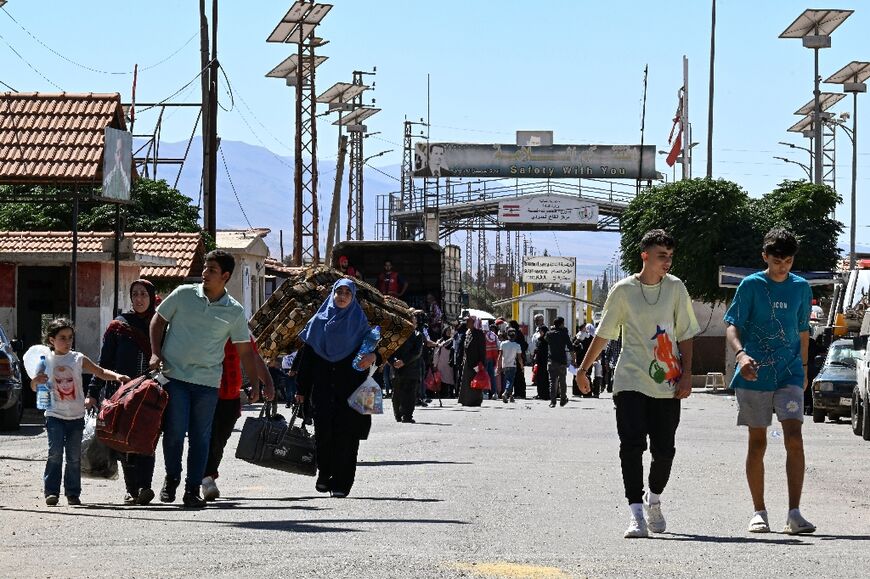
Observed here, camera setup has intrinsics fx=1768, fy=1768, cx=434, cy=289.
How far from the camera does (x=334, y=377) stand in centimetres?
1331

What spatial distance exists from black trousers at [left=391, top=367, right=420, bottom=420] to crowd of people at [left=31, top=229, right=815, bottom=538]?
11.1 m

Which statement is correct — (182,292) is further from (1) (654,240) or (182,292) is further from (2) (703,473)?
(2) (703,473)

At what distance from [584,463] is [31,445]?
6.63 m

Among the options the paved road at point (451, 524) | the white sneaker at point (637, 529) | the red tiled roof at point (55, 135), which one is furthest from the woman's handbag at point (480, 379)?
the white sneaker at point (637, 529)

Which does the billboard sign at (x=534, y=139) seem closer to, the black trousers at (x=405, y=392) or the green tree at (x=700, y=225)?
the green tree at (x=700, y=225)

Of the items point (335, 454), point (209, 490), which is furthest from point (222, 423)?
point (335, 454)

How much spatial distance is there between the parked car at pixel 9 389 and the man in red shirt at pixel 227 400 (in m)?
9.46

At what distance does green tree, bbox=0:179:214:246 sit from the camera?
4400 cm

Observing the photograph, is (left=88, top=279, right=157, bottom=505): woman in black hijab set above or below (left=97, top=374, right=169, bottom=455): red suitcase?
above

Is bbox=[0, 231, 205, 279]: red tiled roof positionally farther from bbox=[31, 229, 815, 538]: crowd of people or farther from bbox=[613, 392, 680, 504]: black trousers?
bbox=[613, 392, 680, 504]: black trousers

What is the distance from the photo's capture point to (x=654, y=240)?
10.5 metres

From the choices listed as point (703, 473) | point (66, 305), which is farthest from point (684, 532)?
point (66, 305)

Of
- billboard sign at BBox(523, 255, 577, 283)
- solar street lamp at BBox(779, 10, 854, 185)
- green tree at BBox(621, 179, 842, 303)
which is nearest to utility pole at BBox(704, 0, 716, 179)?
green tree at BBox(621, 179, 842, 303)

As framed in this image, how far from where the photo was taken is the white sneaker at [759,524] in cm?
1046
